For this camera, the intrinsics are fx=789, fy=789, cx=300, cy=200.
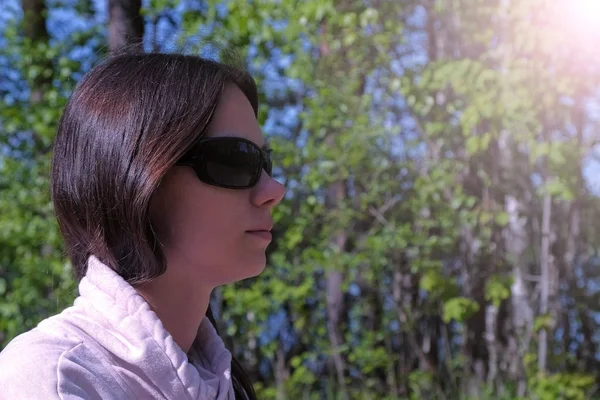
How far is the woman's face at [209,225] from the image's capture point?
4.53 feet

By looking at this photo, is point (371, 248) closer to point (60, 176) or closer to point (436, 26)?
point (436, 26)

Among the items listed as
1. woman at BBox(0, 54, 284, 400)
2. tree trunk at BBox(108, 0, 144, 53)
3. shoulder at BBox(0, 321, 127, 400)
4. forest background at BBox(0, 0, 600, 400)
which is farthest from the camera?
forest background at BBox(0, 0, 600, 400)

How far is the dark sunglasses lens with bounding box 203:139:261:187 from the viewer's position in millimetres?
1383

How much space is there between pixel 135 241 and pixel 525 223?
4.44 metres

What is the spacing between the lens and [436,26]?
551cm

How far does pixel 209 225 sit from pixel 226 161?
12 cm

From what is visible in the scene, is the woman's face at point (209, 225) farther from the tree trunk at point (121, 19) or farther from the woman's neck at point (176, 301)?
the tree trunk at point (121, 19)

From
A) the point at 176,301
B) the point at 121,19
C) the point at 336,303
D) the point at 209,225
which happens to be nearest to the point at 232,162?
the point at 209,225

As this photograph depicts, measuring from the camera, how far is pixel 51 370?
3.72 ft

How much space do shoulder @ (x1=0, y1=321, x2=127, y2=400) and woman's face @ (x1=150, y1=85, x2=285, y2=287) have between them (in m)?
0.25

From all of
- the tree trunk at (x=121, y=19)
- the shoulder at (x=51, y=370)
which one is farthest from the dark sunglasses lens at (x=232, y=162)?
the tree trunk at (x=121, y=19)

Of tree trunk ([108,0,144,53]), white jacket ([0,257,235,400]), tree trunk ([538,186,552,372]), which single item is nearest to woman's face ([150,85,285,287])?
white jacket ([0,257,235,400])

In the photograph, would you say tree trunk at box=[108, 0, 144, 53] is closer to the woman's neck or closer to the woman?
the woman

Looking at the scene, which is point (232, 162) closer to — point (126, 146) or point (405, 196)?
point (126, 146)
